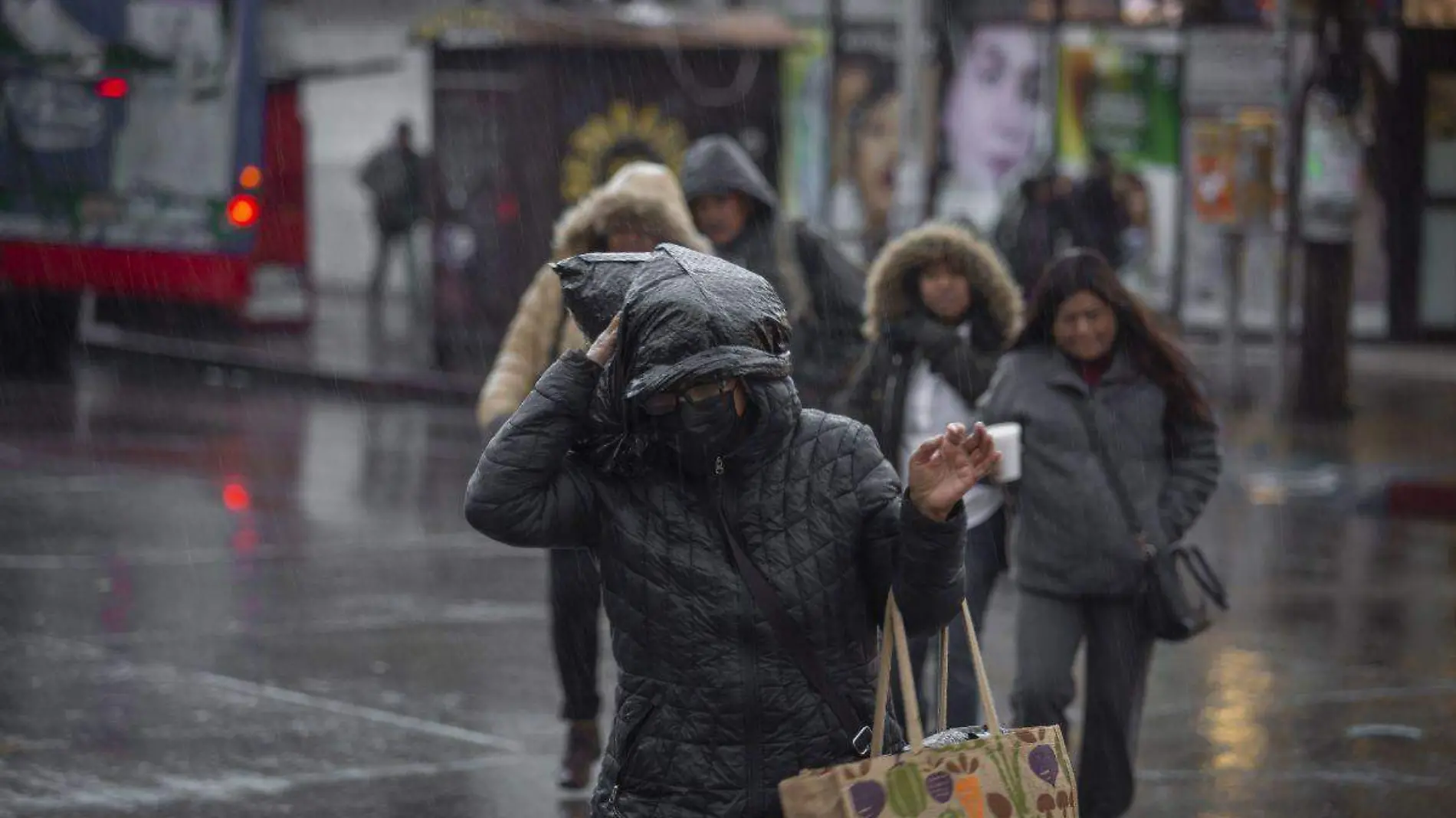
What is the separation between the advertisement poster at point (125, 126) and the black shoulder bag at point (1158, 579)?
13852 millimetres

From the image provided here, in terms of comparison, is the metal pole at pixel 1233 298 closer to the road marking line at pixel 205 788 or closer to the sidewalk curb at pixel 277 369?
the sidewalk curb at pixel 277 369

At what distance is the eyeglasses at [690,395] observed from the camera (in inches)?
149

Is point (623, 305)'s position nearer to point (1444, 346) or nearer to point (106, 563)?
point (106, 563)

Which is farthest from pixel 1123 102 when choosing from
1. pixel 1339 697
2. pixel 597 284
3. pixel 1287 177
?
pixel 597 284

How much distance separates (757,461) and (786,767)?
0.52m

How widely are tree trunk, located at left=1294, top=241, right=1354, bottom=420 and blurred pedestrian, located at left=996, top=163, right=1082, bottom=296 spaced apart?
297cm

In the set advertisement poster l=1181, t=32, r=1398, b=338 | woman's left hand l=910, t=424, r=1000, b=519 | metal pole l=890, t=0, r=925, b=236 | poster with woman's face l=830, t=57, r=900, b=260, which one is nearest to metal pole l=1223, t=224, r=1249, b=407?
advertisement poster l=1181, t=32, r=1398, b=338

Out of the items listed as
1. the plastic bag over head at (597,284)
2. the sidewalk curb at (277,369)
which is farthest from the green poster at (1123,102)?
the plastic bag over head at (597,284)

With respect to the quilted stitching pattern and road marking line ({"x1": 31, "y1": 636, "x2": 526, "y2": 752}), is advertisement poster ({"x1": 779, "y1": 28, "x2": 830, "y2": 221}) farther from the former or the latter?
the quilted stitching pattern

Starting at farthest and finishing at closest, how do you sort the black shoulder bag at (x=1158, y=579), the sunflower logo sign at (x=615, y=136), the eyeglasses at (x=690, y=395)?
the sunflower logo sign at (x=615, y=136) < the black shoulder bag at (x=1158, y=579) < the eyeglasses at (x=690, y=395)

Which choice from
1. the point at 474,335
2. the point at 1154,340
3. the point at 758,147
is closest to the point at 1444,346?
the point at 758,147

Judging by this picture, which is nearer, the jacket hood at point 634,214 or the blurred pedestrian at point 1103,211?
the jacket hood at point 634,214

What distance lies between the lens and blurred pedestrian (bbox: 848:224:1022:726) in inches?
280

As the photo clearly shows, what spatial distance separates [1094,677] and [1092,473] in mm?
564
